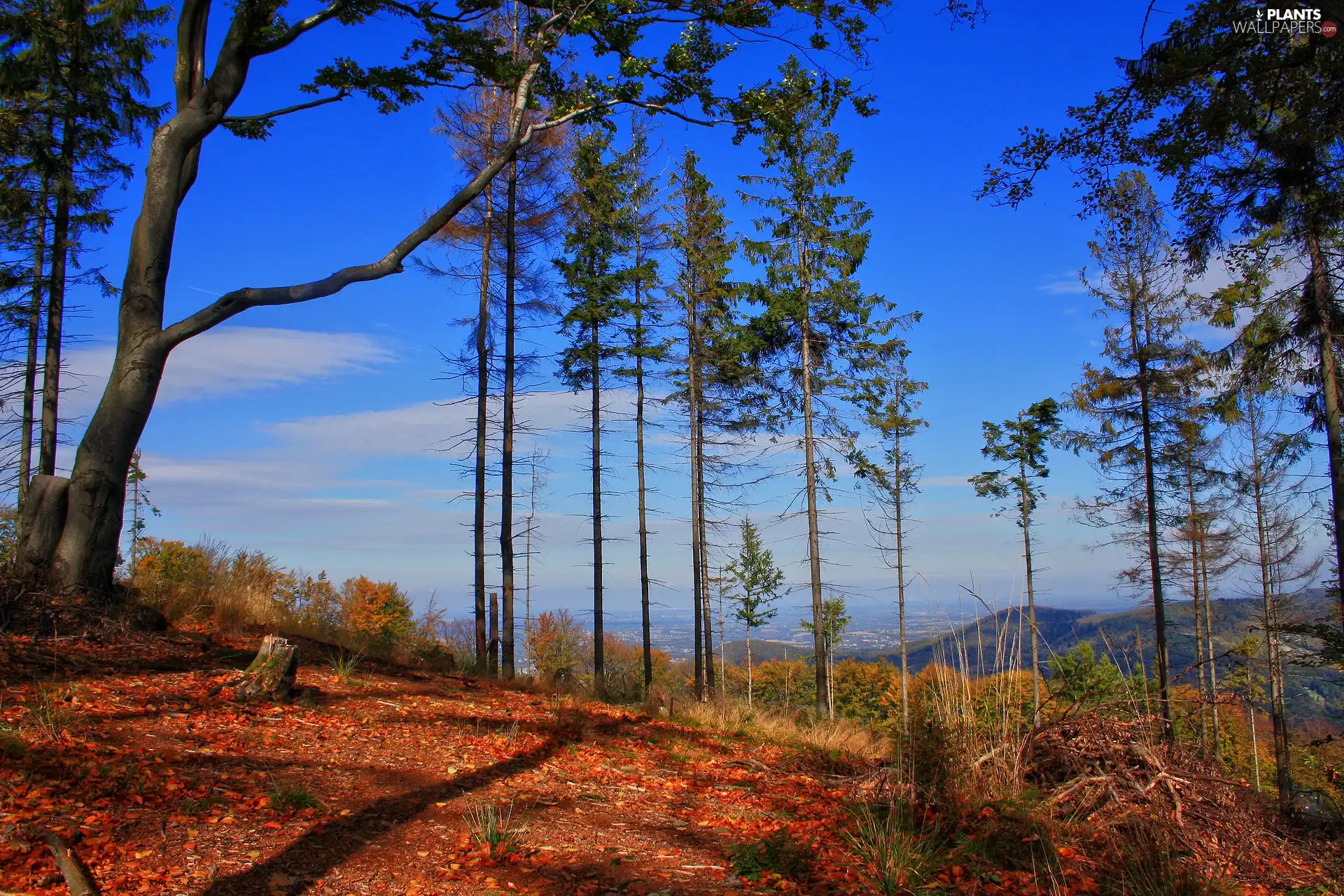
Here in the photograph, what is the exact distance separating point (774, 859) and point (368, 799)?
8.21 ft

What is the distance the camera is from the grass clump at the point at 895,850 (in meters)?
3.67

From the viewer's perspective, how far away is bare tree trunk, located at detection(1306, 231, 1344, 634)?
1233 centimetres

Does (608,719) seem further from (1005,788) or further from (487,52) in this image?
(487,52)

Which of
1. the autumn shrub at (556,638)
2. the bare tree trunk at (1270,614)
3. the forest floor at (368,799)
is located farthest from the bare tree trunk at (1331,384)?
the autumn shrub at (556,638)

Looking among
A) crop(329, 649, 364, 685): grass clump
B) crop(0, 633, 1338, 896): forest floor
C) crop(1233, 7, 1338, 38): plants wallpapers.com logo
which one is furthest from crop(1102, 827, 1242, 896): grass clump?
crop(329, 649, 364, 685): grass clump

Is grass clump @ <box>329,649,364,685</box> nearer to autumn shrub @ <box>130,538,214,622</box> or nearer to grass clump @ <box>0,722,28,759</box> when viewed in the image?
autumn shrub @ <box>130,538,214,622</box>

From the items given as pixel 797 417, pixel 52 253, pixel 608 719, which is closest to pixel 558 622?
pixel 797 417

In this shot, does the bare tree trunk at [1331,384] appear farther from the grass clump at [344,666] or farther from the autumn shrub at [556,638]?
the autumn shrub at [556,638]

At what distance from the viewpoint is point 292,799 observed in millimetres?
4219

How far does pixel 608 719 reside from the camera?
28.2 feet

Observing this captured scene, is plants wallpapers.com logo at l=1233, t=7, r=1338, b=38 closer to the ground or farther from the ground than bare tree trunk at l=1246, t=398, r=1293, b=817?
farther from the ground

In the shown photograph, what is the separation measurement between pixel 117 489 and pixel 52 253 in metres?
12.1

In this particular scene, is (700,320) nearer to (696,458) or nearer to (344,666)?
(696,458)

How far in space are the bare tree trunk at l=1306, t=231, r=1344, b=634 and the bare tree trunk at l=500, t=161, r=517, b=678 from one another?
14.9m
